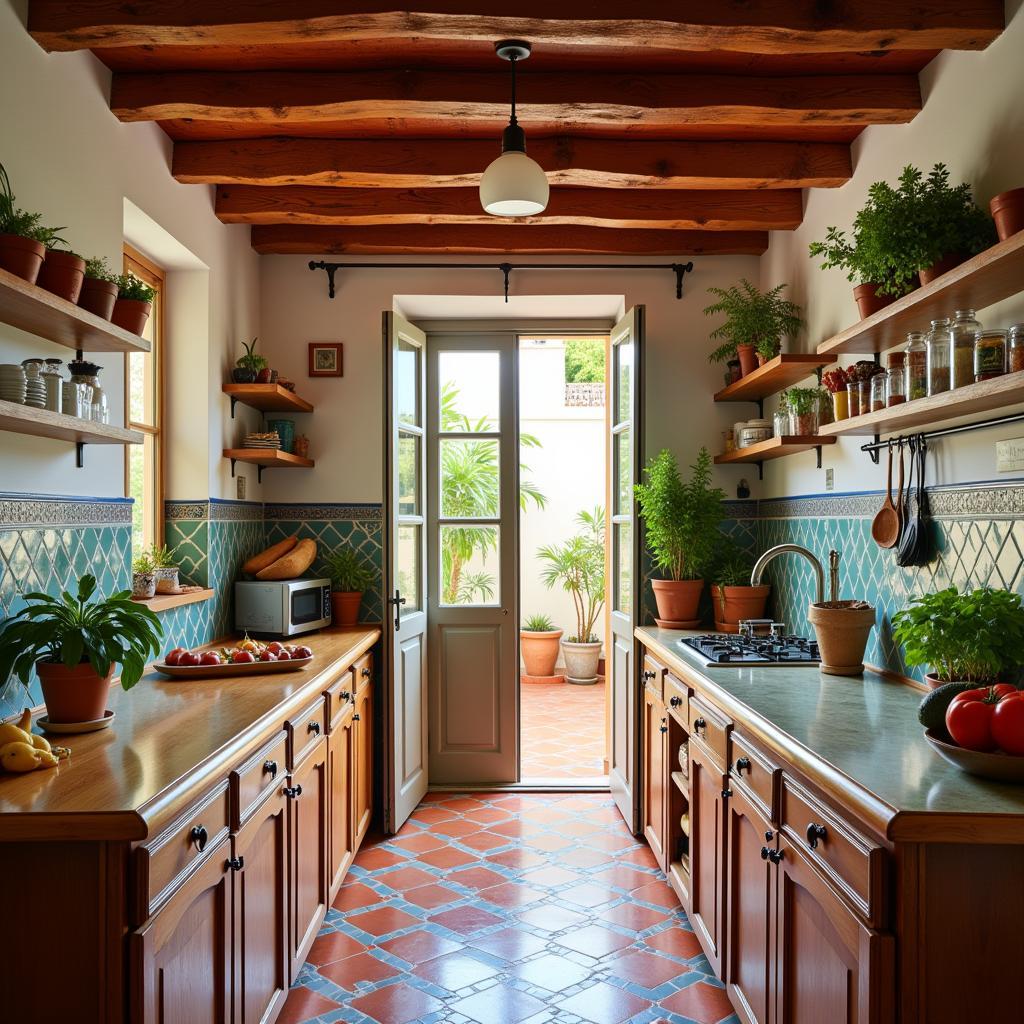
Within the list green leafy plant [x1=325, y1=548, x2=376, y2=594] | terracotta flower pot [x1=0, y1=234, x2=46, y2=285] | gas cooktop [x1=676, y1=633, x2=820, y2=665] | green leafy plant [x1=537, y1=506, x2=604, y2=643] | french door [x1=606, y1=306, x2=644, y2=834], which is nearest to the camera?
terracotta flower pot [x1=0, y1=234, x2=46, y2=285]

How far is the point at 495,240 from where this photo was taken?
13.9 feet

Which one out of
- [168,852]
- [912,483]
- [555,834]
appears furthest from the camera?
[555,834]

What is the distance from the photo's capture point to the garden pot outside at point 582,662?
786 cm

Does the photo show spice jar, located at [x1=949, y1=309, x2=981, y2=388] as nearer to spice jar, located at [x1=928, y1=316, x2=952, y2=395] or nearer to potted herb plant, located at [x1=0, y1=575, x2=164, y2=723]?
spice jar, located at [x1=928, y1=316, x2=952, y2=395]

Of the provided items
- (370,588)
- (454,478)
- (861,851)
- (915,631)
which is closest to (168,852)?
(861,851)

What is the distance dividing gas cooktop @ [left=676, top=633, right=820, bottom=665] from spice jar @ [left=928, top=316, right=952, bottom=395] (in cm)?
115

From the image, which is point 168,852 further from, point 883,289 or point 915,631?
point 883,289

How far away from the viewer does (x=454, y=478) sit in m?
4.82

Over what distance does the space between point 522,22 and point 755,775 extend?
2054 mm

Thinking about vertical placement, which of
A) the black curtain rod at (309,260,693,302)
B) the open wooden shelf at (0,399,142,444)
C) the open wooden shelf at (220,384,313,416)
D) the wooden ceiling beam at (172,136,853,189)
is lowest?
the open wooden shelf at (0,399,142,444)

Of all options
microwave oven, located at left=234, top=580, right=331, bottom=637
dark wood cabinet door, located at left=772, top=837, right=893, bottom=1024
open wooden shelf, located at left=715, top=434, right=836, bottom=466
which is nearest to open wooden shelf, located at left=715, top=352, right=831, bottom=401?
open wooden shelf, located at left=715, top=434, right=836, bottom=466

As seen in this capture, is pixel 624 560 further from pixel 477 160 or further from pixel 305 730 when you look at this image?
pixel 305 730

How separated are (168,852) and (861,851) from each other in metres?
1.26

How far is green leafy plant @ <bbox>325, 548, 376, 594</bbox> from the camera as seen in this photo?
4.30m
